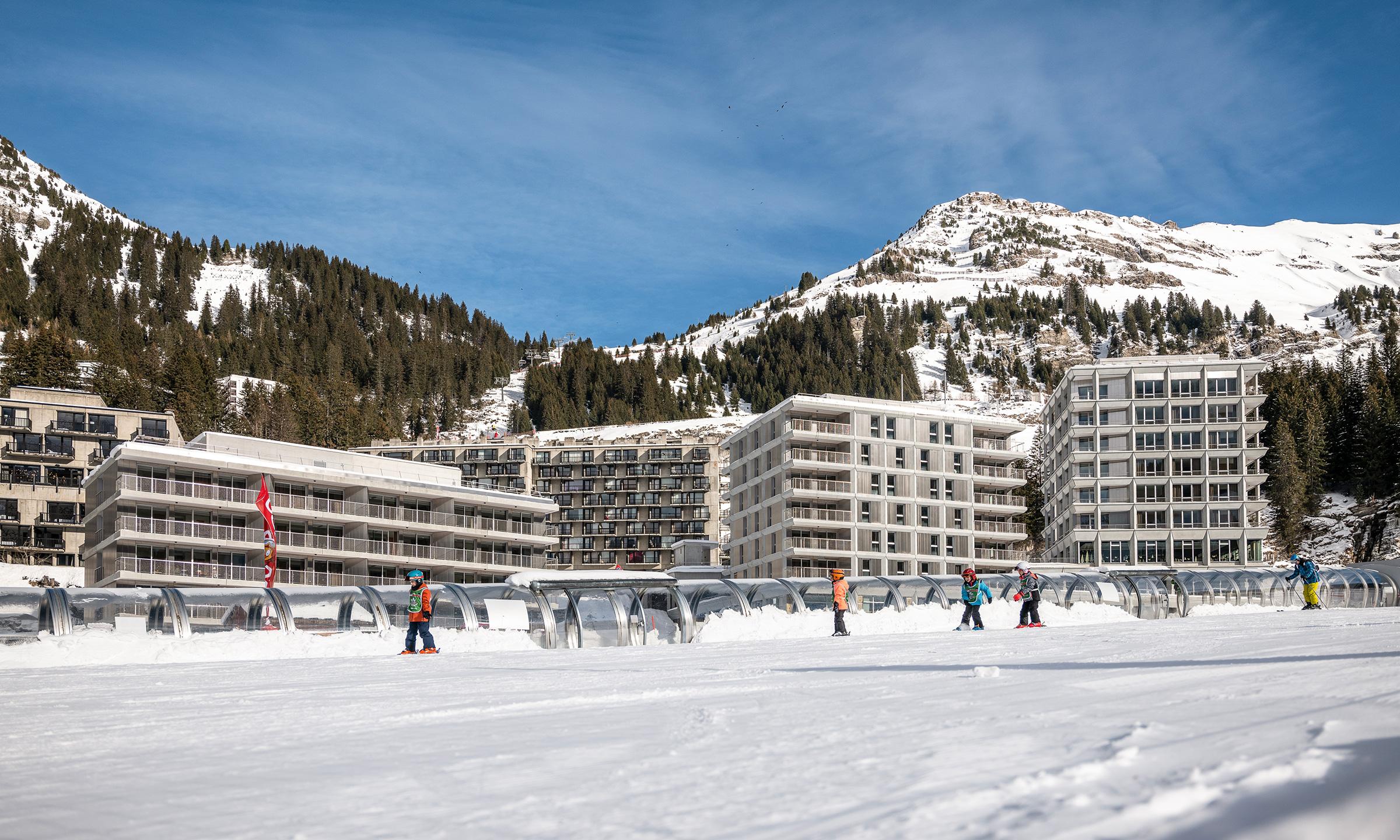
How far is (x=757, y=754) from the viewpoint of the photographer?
7.15 meters

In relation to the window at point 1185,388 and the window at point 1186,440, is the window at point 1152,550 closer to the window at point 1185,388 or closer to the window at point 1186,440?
the window at point 1186,440

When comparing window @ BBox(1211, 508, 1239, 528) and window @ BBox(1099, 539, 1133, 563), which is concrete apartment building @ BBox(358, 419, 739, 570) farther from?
window @ BBox(1211, 508, 1239, 528)

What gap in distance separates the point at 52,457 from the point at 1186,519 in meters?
89.9

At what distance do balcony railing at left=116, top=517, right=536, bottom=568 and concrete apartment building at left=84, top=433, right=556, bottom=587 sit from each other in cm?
7

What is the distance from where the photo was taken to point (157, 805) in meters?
6.48

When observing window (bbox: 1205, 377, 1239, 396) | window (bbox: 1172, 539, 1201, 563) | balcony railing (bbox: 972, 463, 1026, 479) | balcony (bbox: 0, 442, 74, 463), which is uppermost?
window (bbox: 1205, 377, 1239, 396)

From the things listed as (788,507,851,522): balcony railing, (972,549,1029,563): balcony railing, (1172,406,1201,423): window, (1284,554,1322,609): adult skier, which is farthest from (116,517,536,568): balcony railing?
(1284,554,1322,609): adult skier

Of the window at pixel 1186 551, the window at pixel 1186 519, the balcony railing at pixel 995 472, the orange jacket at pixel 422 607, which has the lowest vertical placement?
the window at pixel 1186 551

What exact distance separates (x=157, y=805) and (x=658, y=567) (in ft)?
409

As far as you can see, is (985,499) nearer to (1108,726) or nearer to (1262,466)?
(1262,466)

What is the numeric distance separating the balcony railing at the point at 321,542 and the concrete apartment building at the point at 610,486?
5128 cm

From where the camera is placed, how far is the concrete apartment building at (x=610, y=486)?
13475 centimetres

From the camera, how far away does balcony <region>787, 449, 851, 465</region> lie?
86.4 m

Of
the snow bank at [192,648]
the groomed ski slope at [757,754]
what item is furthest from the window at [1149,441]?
the groomed ski slope at [757,754]
